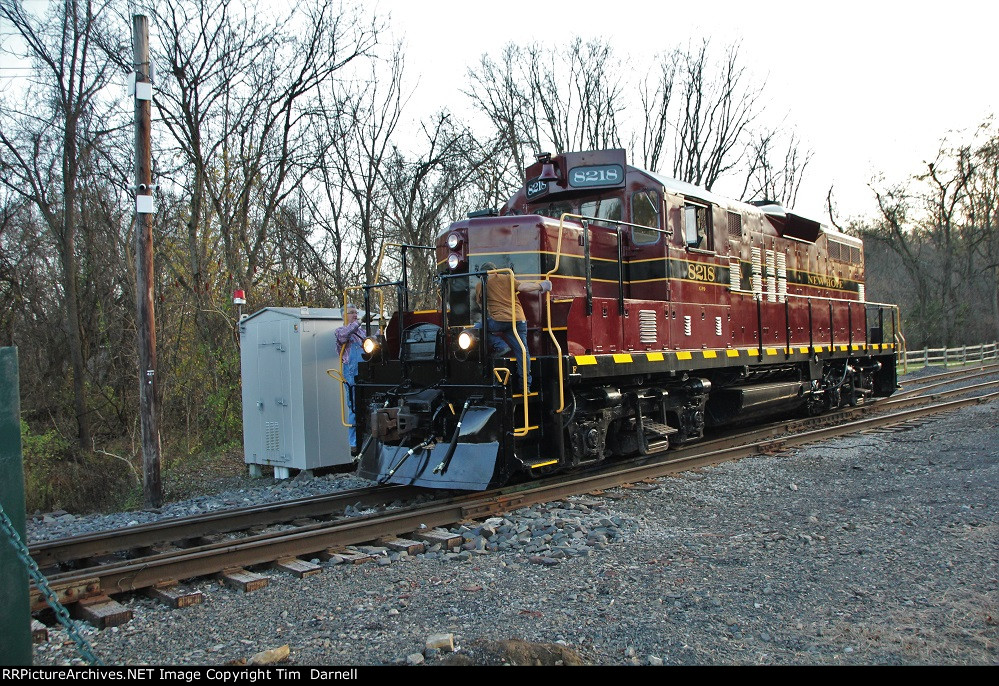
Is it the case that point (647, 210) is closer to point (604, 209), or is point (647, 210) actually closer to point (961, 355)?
point (604, 209)

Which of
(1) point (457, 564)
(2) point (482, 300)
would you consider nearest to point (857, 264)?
(2) point (482, 300)

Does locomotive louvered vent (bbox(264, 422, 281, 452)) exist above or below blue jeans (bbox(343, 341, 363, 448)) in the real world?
below

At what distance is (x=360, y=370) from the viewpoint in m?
8.75

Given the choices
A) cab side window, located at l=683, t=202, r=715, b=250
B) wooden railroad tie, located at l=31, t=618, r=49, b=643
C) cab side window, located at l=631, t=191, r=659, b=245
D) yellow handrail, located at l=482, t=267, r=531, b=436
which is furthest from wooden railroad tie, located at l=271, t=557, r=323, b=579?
cab side window, located at l=683, t=202, r=715, b=250

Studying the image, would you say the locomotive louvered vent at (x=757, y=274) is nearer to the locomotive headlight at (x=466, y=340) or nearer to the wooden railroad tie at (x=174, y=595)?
the locomotive headlight at (x=466, y=340)

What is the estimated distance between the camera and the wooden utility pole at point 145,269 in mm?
8664

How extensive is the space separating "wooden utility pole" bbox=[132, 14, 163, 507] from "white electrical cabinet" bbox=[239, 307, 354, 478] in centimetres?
165

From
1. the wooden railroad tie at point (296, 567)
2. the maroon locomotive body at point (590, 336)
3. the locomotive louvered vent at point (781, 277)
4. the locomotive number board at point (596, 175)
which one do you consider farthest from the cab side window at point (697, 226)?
the wooden railroad tie at point (296, 567)

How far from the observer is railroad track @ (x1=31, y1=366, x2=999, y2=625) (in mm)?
4907

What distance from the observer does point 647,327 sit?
889 cm

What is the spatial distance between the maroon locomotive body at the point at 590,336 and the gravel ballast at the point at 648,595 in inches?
39.8

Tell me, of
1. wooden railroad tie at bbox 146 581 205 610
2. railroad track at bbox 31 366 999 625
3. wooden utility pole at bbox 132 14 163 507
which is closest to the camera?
wooden railroad tie at bbox 146 581 205 610

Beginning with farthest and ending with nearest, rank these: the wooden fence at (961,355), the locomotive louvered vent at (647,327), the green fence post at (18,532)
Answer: the wooden fence at (961,355) < the locomotive louvered vent at (647,327) < the green fence post at (18,532)

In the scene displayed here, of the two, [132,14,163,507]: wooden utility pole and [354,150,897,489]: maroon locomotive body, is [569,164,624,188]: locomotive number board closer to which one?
[354,150,897,489]: maroon locomotive body
